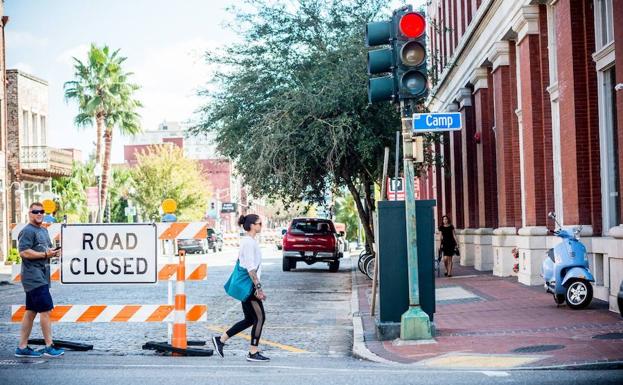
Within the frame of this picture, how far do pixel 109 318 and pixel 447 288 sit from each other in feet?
38.2

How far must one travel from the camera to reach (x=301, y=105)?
25859 millimetres

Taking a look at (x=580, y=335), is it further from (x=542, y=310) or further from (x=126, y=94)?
(x=126, y=94)

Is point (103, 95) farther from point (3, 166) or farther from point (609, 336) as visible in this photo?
point (609, 336)

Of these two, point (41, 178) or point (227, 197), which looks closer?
point (41, 178)

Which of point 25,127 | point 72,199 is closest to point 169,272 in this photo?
point 25,127

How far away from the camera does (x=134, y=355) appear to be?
11867mm

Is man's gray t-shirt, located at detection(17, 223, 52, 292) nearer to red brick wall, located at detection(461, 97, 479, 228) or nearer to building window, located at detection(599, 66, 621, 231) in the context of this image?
building window, located at detection(599, 66, 621, 231)

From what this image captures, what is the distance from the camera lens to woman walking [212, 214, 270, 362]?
1109 cm

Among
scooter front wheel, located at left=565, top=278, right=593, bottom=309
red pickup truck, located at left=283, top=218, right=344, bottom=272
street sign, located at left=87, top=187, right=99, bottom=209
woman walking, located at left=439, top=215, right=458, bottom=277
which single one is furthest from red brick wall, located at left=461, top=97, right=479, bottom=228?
street sign, located at left=87, top=187, right=99, bottom=209

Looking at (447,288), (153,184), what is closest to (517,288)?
(447,288)

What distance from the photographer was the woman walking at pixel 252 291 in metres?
11.1

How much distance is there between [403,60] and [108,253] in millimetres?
4403

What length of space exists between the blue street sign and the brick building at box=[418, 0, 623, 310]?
3.70m

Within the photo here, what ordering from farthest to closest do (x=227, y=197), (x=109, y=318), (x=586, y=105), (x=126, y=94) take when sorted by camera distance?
1. (x=227, y=197)
2. (x=126, y=94)
3. (x=586, y=105)
4. (x=109, y=318)
